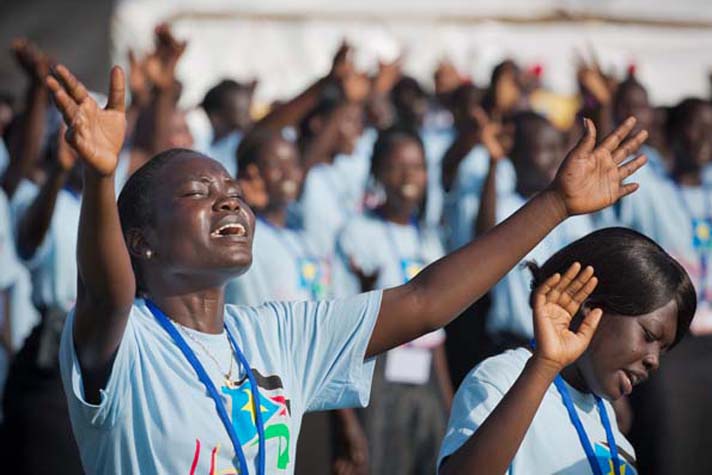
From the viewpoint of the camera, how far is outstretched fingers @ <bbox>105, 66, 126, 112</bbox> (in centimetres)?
254

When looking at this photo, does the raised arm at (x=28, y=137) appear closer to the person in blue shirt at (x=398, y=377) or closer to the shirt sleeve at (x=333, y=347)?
the person in blue shirt at (x=398, y=377)

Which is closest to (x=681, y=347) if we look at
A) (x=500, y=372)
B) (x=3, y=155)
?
(x=500, y=372)

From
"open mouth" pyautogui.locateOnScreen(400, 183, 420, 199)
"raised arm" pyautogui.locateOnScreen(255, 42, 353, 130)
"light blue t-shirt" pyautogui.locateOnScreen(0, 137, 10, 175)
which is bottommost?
"open mouth" pyautogui.locateOnScreen(400, 183, 420, 199)

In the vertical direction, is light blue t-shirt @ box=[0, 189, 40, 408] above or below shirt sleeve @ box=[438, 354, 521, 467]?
above

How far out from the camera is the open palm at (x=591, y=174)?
2961 millimetres

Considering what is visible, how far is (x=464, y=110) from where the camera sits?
8.05 metres

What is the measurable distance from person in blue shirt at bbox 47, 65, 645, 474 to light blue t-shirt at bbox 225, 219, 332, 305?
2059 millimetres

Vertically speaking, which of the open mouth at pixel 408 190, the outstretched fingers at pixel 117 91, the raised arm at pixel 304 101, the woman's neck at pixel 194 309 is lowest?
the woman's neck at pixel 194 309

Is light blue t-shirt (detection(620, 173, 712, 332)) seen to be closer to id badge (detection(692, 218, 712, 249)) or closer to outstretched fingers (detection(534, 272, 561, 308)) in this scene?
id badge (detection(692, 218, 712, 249))

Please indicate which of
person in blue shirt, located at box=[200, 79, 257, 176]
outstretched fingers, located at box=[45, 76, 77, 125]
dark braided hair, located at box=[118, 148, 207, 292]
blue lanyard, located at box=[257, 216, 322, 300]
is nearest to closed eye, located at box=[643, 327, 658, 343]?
dark braided hair, located at box=[118, 148, 207, 292]

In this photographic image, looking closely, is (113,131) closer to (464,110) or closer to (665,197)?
(665,197)

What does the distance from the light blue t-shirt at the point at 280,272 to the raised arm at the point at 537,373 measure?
2503 millimetres

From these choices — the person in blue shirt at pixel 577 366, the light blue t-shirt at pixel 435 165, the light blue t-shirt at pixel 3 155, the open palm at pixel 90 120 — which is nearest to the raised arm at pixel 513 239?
the person in blue shirt at pixel 577 366

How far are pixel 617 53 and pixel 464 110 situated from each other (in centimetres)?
420
